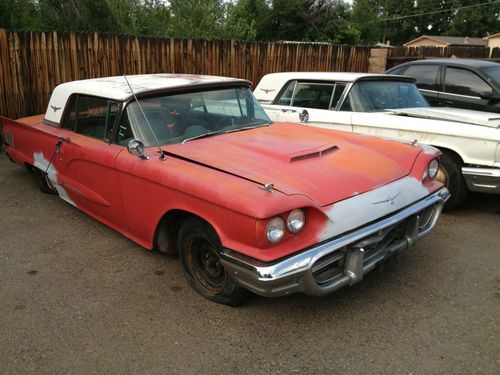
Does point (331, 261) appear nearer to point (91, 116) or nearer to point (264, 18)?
point (91, 116)

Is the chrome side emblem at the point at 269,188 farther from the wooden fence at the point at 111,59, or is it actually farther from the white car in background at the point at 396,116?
the wooden fence at the point at 111,59

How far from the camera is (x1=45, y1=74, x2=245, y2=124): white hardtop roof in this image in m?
3.90

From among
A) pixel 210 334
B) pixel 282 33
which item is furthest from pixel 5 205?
pixel 282 33

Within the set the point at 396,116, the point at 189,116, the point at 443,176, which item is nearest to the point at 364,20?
the point at 396,116

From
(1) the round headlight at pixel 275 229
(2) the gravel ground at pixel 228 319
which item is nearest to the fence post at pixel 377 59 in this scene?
(2) the gravel ground at pixel 228 319

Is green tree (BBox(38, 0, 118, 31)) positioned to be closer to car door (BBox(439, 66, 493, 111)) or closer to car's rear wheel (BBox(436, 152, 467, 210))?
car door (BBox(439, 66, 493, 111))

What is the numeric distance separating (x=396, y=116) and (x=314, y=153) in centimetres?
236

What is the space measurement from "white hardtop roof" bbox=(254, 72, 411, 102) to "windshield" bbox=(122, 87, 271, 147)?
2.00 m

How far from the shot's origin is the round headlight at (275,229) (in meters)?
2.58

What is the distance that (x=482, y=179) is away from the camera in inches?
183

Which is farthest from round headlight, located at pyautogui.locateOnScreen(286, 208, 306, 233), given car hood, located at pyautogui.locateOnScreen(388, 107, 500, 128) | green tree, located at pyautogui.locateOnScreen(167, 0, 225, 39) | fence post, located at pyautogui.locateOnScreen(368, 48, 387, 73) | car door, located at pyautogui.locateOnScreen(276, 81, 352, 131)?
green tree, located at pyautogui.locateOnScreen(167, 0, 225, 39)

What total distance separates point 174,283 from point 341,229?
144 centimetres

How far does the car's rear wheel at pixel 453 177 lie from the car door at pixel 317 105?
1.21 m

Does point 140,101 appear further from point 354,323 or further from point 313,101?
point 313,101
